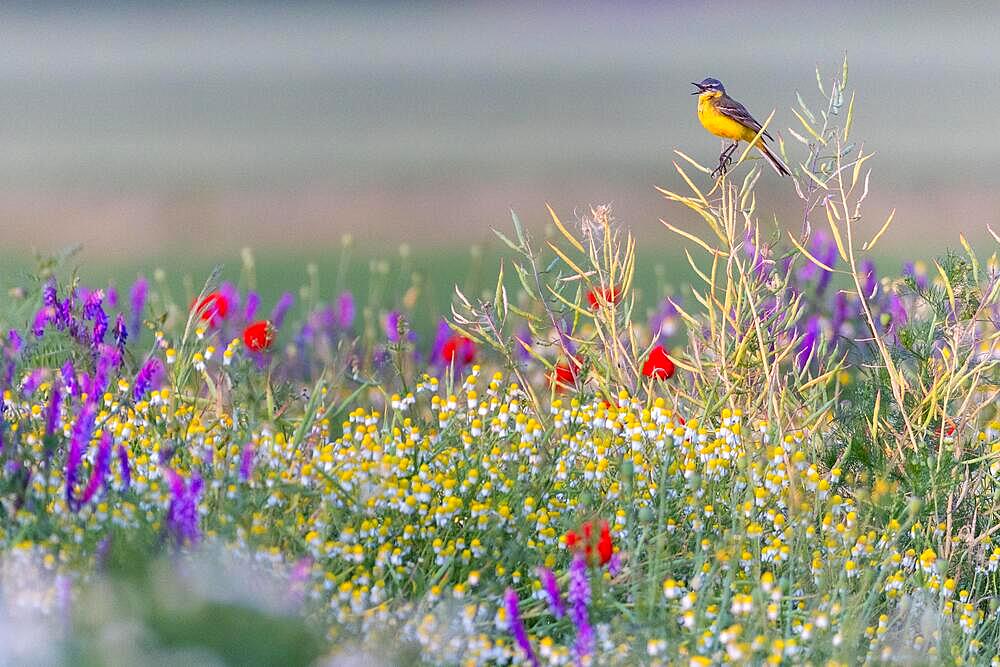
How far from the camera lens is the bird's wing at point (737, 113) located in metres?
3.24

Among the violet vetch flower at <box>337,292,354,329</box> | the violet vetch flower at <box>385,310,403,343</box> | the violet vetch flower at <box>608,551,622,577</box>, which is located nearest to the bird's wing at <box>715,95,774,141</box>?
the violet vetch flower at <box>385,310,403,343</box>

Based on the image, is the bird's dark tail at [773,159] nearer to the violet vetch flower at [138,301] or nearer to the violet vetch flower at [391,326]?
the violet vetch flower at [391,326]

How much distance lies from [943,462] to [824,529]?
407 mm

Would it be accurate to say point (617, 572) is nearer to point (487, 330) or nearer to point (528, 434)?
point (528, 434)

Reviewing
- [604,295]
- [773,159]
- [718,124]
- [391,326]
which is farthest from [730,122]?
[391,326]

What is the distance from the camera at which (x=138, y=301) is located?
3535 millimetres

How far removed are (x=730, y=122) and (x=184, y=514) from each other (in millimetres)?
1928

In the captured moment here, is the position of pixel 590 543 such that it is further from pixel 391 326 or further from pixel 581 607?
pixel 391 326

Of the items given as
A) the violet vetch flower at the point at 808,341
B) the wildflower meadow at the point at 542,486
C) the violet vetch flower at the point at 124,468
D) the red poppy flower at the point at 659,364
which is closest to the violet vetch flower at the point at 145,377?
the wildflower meadow at the point at 542,486

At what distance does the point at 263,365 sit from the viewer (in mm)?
3402

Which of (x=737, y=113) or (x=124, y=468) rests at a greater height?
(x=737, y=113)

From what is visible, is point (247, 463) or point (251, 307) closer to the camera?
point (247, 463)

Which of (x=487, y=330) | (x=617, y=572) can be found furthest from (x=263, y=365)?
(x=617, y=572)

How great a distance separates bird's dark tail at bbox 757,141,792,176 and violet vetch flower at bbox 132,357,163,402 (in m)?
1.61
